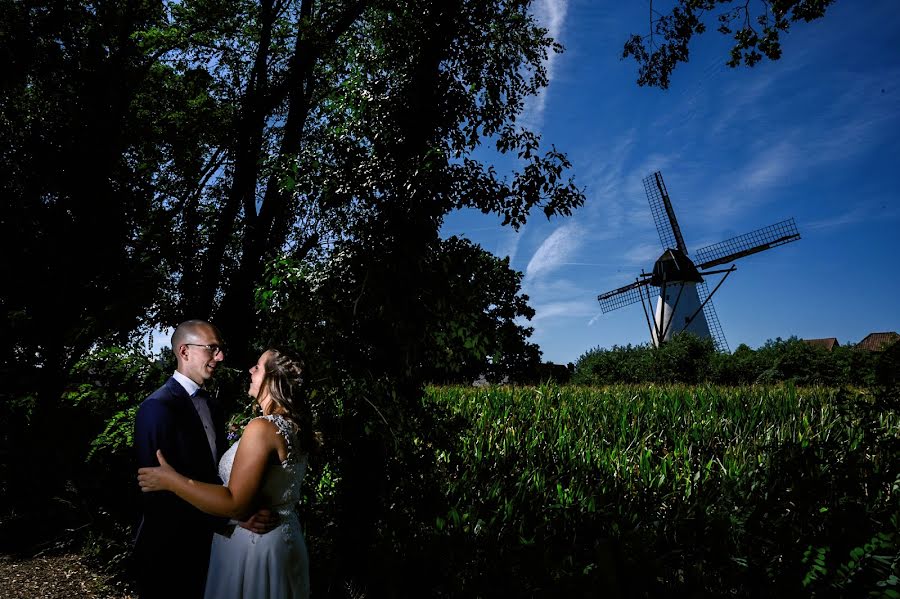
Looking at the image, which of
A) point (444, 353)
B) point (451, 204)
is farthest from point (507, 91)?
point (444, 353)

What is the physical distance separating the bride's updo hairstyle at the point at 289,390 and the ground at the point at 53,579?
4674mm

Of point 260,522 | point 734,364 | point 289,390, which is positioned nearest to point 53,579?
point 260,522

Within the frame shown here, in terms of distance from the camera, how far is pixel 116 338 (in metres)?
6.87

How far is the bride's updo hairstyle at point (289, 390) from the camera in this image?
102 inches

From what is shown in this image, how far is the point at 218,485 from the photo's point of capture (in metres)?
2.36

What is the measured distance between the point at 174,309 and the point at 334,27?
19.5 ft

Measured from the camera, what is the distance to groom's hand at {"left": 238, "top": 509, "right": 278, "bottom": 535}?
8.14ft

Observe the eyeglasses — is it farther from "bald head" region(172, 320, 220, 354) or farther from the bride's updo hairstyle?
the bride's updo hairstyle

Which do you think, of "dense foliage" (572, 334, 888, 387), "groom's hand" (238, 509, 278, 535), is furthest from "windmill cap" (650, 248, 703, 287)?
"groom's hand" (238, 509, 278, 535)

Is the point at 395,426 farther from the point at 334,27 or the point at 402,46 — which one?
the point at 334,27

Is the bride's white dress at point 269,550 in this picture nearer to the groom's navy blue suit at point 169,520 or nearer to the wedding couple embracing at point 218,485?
the wedding couple embracing at point 218,485

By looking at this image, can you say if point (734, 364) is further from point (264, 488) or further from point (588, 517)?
point (264, 488)

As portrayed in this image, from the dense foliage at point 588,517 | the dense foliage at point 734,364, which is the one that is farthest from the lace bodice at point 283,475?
the dense foliage at point 734,364

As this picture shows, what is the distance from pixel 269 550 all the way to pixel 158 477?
62 cm
